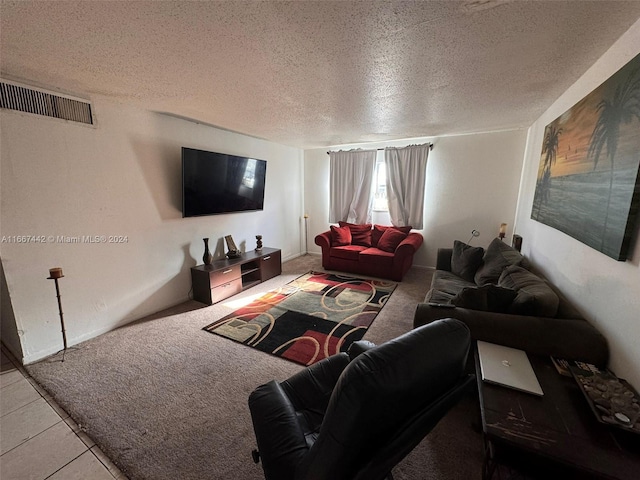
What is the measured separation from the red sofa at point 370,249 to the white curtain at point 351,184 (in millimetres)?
290

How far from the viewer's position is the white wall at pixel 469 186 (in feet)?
13.3

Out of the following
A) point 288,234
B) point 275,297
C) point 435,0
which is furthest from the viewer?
point 288,234

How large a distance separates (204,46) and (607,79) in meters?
2.50

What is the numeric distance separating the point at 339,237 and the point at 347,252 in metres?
0.41

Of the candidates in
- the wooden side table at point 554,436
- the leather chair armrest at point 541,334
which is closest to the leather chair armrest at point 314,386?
the wooden side table at point 554,436

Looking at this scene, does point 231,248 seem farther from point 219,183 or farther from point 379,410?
point 379,410

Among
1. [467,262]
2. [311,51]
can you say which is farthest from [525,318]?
[311,51]

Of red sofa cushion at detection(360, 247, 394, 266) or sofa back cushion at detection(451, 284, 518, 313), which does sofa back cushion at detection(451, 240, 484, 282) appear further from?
sofa back cushion at detection(451, 284, 518, 313)

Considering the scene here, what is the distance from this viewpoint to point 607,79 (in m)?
1.58

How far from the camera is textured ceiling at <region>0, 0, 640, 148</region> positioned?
1286 mm

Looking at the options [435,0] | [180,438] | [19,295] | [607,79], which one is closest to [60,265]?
[19,295]

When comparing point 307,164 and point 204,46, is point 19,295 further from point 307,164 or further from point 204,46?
point 307,164

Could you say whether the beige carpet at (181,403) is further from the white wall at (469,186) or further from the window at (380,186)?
the window at (380,186)

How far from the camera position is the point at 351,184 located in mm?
5070
